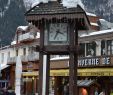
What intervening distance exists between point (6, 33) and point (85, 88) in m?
72.7

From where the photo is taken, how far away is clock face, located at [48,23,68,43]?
688 inches

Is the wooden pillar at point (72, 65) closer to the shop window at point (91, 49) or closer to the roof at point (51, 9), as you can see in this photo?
the roof at point (51, 9)

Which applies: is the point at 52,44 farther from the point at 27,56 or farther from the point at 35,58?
the point at 27,56

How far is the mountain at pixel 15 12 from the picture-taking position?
107188 millimetres

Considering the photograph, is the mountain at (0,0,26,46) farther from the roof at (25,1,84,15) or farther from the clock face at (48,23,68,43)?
the roof at (25,1,84,15)

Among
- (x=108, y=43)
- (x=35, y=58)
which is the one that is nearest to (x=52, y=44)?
(x=108, y=43)

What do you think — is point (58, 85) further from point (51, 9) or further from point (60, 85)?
point (51, 9)

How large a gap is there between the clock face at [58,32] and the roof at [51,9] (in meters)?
0.79

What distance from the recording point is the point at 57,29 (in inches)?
697

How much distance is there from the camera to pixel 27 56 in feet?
176

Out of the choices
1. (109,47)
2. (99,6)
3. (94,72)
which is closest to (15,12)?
(99,6)

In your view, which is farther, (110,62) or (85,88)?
(85,88)

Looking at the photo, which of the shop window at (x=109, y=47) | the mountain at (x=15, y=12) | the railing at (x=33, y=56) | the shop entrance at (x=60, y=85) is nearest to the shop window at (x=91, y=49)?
the shop window at (x=109, y=47)

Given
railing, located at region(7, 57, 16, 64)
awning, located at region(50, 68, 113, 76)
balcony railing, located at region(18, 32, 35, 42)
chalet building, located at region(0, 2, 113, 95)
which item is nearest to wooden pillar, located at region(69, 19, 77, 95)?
chalet building, located at region(0, 2, 113, 95)
